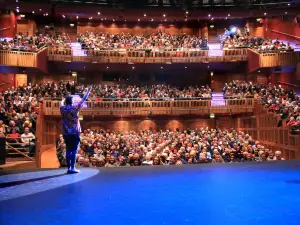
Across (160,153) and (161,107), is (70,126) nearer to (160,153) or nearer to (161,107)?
(160,153)

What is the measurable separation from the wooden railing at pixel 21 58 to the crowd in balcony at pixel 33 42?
215mm

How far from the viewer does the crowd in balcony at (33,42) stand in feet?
57.3

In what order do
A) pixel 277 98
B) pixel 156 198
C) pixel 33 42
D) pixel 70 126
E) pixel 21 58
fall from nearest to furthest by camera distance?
pixel 156 198 → pixel 70 126 → pixel 277 98 → pixel 21 58 → pixel 33 42

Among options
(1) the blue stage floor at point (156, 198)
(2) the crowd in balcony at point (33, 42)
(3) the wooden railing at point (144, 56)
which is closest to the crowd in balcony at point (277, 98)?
(3) the wooden railing at point (144, 56)

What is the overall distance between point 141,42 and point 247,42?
6.41 meters

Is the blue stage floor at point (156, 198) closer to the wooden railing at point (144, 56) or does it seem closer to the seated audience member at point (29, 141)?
the seated audience member at point (29, 141)

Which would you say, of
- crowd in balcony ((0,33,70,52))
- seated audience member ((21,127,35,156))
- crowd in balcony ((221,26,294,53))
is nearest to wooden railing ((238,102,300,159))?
crowd in balcony ((221,26,294,53))

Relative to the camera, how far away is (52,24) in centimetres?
2175

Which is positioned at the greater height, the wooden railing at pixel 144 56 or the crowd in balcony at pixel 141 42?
the crowd in balcony at pixel 141 42

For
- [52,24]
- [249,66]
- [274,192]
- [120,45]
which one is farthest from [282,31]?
[274,192]

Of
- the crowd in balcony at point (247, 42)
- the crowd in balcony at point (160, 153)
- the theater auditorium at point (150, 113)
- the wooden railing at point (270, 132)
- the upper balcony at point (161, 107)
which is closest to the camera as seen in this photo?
the theater auditorium at point (150, 113)

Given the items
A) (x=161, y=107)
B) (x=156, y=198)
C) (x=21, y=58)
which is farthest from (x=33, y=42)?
(x=156, y=198)

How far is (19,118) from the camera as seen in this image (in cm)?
1110

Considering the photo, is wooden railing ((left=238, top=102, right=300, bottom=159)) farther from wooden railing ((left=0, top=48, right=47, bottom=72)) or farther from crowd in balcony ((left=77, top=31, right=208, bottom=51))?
wooden railing ((left=0, top=48, right=47, bottom=72))
